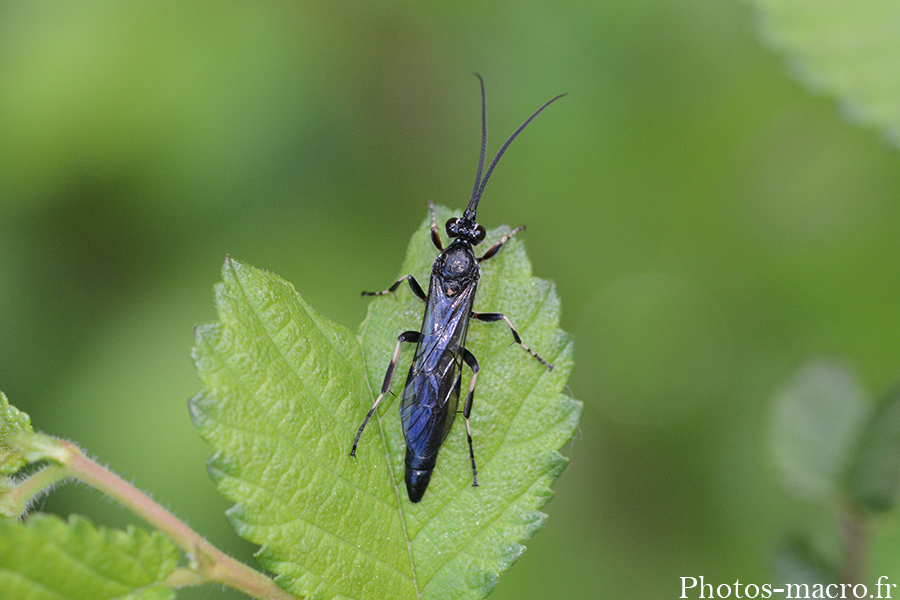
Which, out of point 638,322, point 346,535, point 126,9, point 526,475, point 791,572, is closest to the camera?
point 346,535

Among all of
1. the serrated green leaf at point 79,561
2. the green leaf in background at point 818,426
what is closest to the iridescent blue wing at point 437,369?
the serrated green leaf at point 79,561

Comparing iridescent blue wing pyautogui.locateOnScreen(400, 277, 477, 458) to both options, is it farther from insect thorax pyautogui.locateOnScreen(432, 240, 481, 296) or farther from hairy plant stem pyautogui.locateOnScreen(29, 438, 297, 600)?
hairy plant stem pyautogui.locateOnScreen(29, 438, 297, 600)

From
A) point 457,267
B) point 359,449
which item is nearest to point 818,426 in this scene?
point 457,267

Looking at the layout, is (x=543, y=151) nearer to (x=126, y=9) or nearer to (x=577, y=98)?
(x=577, y=98)

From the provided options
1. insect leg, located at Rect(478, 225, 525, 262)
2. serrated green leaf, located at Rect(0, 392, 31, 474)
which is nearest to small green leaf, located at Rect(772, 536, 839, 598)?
insect leg, located at Rect(478, 225, 525, 262)

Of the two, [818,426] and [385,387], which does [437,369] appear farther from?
[818,426]

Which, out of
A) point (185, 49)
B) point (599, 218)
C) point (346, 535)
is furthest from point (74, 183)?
point (346, 535)
